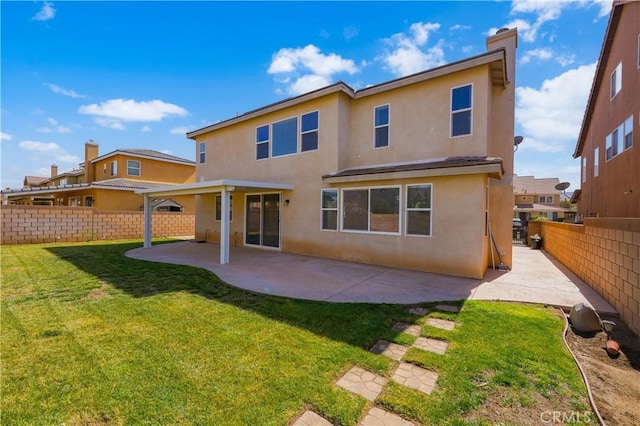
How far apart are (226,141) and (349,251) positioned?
8923 mm

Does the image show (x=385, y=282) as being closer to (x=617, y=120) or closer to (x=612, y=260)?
(x=612, y=260)

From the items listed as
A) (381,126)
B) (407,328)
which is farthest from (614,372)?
(381,126)

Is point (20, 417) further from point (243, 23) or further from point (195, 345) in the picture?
point (243, 23)

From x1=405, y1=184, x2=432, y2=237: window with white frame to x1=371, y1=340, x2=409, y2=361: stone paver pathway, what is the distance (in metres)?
5.08

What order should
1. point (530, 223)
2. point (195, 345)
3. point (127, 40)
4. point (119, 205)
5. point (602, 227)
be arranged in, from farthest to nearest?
point (119, 205), point (530, 223), point (127, 40), point (602, 227), point (195, 345)

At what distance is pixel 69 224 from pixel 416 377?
60.5 feet

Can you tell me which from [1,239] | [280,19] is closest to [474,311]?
[280,19]

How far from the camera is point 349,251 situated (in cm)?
989

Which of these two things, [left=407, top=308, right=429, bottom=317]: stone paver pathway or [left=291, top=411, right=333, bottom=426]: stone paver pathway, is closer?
[left=291, top=411, right=333, bottom=426]: stone paver pathway

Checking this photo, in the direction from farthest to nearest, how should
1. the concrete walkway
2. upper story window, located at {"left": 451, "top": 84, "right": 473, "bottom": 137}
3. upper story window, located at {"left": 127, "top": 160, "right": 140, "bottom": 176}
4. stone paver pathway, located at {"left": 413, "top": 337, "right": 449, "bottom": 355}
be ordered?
1. upper story window, located at {"left": 127, "top": 160, "right": 140, "bottom": 176}
2. upper story window, located at {"left": 451, "top": 84, "right": 473, "bottom": 137}
3. the concrete walkway
4. stone paver pathway, located at {"left": 413, "top": 337, "right": 449, "bottom": 355}

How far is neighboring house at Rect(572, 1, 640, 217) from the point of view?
11016mm

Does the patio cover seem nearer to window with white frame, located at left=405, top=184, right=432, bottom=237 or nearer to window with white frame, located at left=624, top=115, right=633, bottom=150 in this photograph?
window with white frame, located at left=405, top=184, right=432, bottom=237

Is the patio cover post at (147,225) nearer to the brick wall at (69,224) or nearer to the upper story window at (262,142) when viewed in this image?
the brick wall at (69,224)

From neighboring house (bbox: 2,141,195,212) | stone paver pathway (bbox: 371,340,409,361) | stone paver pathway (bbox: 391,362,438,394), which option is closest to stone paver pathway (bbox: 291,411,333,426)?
stone paver pathway (bbox: 391,362,438,394)
